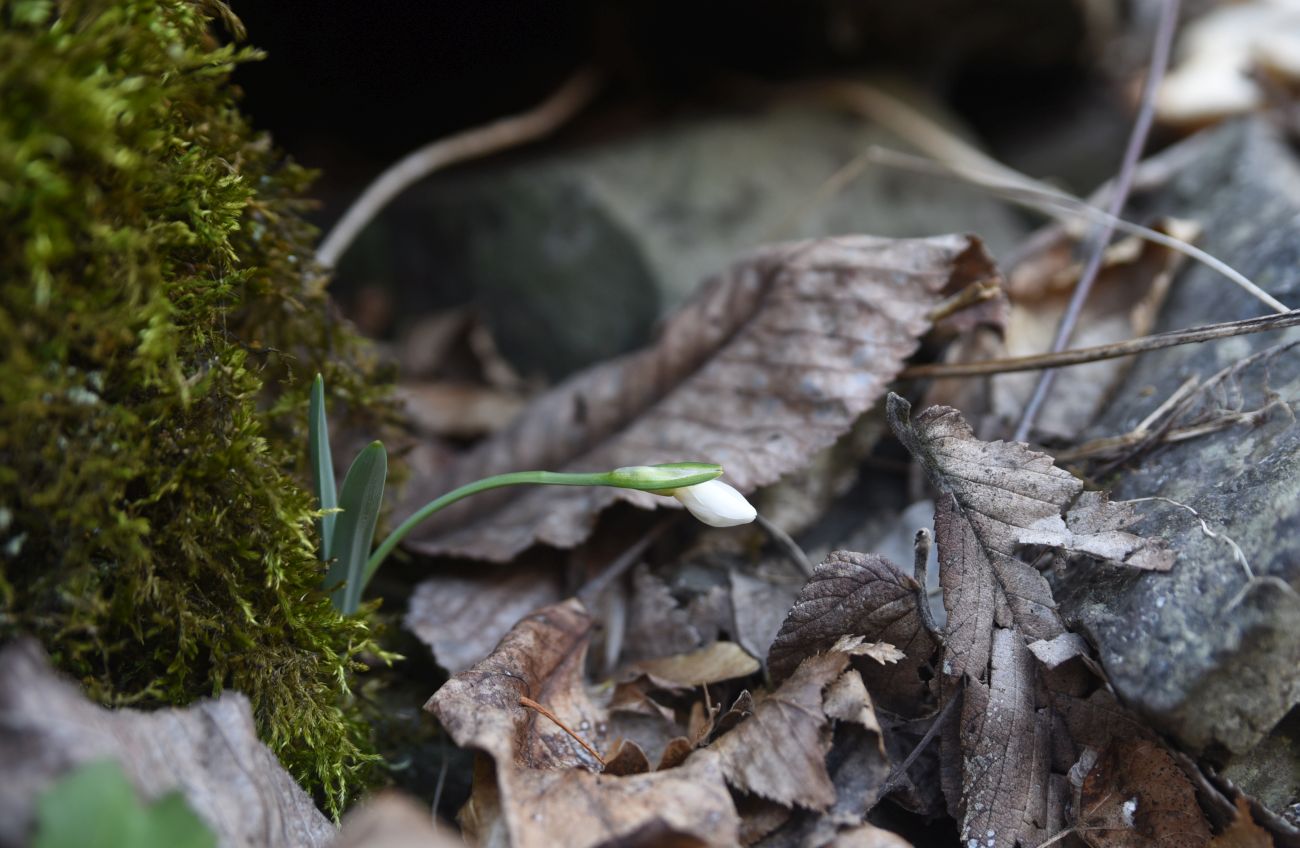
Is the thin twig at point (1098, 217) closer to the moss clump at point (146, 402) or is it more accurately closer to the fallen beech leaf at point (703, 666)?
the fallen beech leaf at point (703, 666)

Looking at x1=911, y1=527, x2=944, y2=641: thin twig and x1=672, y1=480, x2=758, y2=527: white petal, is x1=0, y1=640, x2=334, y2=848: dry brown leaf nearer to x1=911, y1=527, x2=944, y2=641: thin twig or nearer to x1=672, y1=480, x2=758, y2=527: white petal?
x1=672, y1=480, x2=758, y2=527: white petal

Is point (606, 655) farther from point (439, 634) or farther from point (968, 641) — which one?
point (968, 641)

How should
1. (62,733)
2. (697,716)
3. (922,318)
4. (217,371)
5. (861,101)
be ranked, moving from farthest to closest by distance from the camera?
(861,101) → (922,318) → (697,716) → (217,371) → (62,733)

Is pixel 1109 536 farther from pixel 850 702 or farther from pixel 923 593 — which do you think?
pixel 850 702

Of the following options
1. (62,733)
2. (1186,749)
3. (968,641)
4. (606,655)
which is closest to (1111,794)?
(1186,749)

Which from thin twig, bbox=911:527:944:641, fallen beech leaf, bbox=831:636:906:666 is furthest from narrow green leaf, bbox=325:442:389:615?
thin twig, bbox=911:527:944:641
